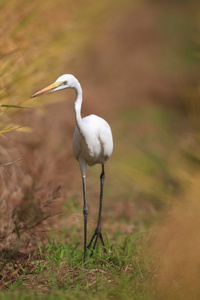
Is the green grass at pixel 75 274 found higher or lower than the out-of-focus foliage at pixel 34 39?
lower

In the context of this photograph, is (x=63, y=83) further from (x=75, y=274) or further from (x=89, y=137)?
(x=75, y=274)

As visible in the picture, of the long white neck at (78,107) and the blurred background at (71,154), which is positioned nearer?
the long white neck at (78,107)

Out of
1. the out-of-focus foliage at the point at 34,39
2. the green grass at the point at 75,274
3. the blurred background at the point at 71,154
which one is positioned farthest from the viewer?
the out-of-focus foliage at the point at 34,39

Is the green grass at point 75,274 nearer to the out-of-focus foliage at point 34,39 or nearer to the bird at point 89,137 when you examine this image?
the bird at point 89,137

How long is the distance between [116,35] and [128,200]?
4581 mm

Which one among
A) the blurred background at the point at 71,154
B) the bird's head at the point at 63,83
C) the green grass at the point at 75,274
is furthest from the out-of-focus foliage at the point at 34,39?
the green grass at the point at 75,274

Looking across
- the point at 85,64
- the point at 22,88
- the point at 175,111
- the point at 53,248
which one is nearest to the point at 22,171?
the point at 22,88

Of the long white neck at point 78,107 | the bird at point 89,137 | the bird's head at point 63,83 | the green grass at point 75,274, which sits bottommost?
the green grass at point 75,274

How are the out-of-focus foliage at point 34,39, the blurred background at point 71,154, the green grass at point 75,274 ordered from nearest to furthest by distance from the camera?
1. the green grass at point 75,274
2. the blurred background at point 71,154
3. the out-of-focus foliage at point 34,39

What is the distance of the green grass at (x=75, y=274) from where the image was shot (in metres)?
1.32

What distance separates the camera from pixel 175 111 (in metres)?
5.04

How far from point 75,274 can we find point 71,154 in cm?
120

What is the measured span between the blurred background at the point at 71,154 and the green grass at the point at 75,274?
8 cm

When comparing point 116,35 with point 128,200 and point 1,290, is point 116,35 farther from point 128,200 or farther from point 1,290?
point 1,290
